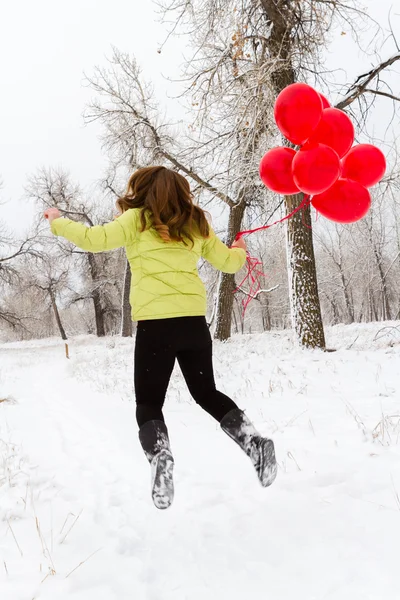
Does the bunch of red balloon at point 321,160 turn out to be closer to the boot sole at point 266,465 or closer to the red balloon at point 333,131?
the red balloon at point 333,131

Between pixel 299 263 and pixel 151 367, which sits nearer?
pixel 151 367

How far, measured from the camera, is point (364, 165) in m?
3.13

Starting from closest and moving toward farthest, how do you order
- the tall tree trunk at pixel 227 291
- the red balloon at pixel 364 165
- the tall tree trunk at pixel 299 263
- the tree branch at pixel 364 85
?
the red balloon at pixel 364 165
the tree branch at pixel 364 85
the tall tree trunk at pixel 299 263
the tall tree trunk at pixel 227 291

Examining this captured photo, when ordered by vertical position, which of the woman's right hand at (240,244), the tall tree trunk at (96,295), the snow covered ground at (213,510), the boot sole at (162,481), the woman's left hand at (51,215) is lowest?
the snow covered ground at (213,510)

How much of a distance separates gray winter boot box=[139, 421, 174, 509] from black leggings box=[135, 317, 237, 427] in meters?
0.08

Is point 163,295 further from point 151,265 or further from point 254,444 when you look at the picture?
point 254,444

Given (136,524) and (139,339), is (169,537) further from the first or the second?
(139,339)

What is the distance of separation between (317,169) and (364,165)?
0.59 metres

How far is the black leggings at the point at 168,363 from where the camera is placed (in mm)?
2217

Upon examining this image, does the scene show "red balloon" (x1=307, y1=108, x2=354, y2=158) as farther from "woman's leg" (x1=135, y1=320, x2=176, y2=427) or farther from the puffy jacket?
"woman's leg" (x1=135, y1=320, x2=176, y2=427)

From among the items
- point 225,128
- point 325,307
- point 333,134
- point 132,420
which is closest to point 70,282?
point 225,128

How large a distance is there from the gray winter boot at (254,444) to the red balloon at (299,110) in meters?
2.18

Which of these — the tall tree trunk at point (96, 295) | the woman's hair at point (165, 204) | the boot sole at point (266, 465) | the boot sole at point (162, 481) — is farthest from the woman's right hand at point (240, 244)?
the tall tree trunk at point (96, 295)

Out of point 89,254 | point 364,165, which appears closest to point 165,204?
point 364,165
